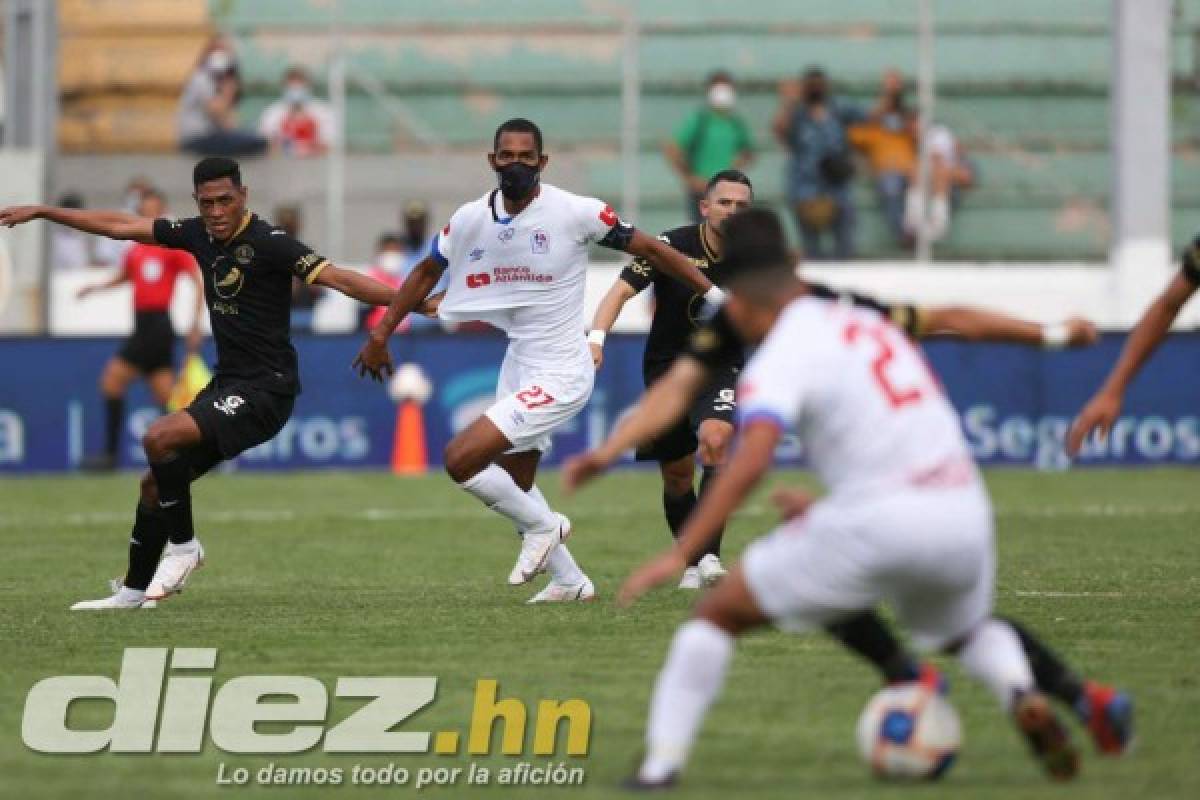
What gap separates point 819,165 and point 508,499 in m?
15.5

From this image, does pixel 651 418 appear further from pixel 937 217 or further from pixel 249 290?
pixel 937 217

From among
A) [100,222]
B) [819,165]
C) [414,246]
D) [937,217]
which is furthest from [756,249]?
[937,217]

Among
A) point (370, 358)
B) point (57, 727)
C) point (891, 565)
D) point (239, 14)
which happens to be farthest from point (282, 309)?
point (239, 14)

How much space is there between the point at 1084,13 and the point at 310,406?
1164cm

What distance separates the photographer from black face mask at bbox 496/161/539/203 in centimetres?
1244

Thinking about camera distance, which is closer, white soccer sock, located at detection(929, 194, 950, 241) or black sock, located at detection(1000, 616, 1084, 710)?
black sock, located at detection(1000, 616, 1084, 710)

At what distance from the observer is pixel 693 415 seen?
13352mm

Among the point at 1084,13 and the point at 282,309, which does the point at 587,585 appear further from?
the point at 1084,13

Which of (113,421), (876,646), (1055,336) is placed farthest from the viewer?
(113,421)

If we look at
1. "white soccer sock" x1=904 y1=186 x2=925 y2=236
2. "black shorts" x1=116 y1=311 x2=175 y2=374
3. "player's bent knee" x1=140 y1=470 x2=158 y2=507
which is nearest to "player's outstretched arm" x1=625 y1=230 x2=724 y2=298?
"player's bent knee" x1=140 y1=470 x2=158 y2=507

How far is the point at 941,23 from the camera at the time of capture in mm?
29094

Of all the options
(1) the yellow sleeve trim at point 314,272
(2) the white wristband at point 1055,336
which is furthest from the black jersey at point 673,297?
(2) the white wristband at point 1055,336

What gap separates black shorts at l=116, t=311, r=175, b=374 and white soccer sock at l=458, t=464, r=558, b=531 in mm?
10734

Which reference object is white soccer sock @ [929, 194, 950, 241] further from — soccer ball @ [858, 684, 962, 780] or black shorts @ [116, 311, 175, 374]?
soccer ball @ [858, 684, 962, 780]
